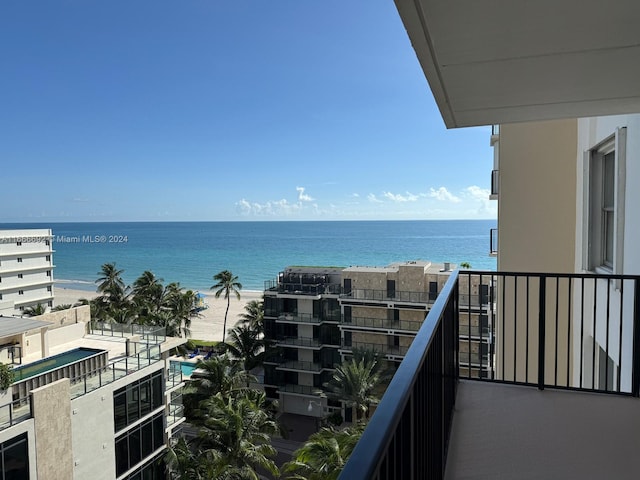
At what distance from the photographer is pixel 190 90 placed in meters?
75.2

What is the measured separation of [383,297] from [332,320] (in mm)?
3159

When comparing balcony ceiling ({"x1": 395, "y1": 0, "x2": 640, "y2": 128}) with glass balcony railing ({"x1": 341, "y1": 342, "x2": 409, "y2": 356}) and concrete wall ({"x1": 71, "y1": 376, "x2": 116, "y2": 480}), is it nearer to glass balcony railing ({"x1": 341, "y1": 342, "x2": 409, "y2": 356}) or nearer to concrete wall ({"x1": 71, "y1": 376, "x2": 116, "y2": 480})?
concrete wall ({"x1": 71, "y1": 376, "x2": 116, "y2": 480})

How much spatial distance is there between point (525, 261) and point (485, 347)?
47.9ft

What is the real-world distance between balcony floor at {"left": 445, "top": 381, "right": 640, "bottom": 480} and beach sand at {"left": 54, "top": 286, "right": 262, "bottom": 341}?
105 ft

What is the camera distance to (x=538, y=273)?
2924 mm

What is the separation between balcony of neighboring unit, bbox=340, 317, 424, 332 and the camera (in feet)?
68.3

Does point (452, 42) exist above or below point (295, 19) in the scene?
below

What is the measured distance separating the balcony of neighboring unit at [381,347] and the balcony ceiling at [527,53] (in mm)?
19234

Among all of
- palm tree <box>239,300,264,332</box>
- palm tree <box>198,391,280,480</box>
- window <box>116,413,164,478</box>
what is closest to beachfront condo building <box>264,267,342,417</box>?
palm tree <box>239,300,264,332</box>

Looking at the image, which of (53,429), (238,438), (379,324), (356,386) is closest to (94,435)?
(53,429)

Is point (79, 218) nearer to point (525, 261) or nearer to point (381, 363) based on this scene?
point (381, 363)

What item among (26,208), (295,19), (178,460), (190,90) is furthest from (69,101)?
(178,460)

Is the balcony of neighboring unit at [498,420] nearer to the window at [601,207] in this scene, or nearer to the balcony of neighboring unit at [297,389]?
the window at [601,207]

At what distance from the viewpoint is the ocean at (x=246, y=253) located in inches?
2235
